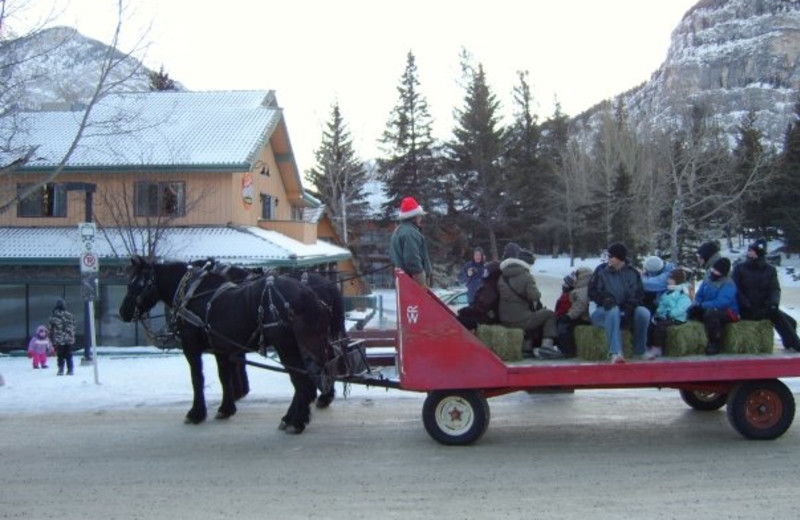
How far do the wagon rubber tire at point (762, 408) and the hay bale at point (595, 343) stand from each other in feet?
3.90

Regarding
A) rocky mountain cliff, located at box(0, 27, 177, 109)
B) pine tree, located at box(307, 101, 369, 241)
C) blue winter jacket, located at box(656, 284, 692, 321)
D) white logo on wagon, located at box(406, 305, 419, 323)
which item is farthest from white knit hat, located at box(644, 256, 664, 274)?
pine tree, located at box(307, 101, 369, 241)

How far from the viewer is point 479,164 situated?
183 feet

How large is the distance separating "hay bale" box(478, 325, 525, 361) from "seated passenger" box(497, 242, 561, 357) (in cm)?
27

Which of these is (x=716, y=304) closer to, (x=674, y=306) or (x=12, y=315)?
(x=674, y=306)

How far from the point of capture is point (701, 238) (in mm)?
46156

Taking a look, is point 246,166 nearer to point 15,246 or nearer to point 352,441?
point 15,246

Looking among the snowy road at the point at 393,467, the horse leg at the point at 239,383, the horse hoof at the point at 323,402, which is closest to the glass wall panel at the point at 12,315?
the snowy road at the point at 393,467

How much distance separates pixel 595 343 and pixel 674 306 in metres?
1.08

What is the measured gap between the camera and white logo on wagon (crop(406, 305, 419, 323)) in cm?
758

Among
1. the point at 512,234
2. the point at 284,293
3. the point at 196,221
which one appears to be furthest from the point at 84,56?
the point at 512,234

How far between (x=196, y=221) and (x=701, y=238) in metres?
32.9

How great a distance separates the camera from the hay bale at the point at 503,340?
7.86 meters

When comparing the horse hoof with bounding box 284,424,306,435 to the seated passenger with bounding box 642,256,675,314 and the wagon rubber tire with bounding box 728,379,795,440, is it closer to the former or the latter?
the seated passenger with bounding box 642,256,675,314

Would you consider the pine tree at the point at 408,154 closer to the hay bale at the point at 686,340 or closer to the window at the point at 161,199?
the window at the point at 161,199
